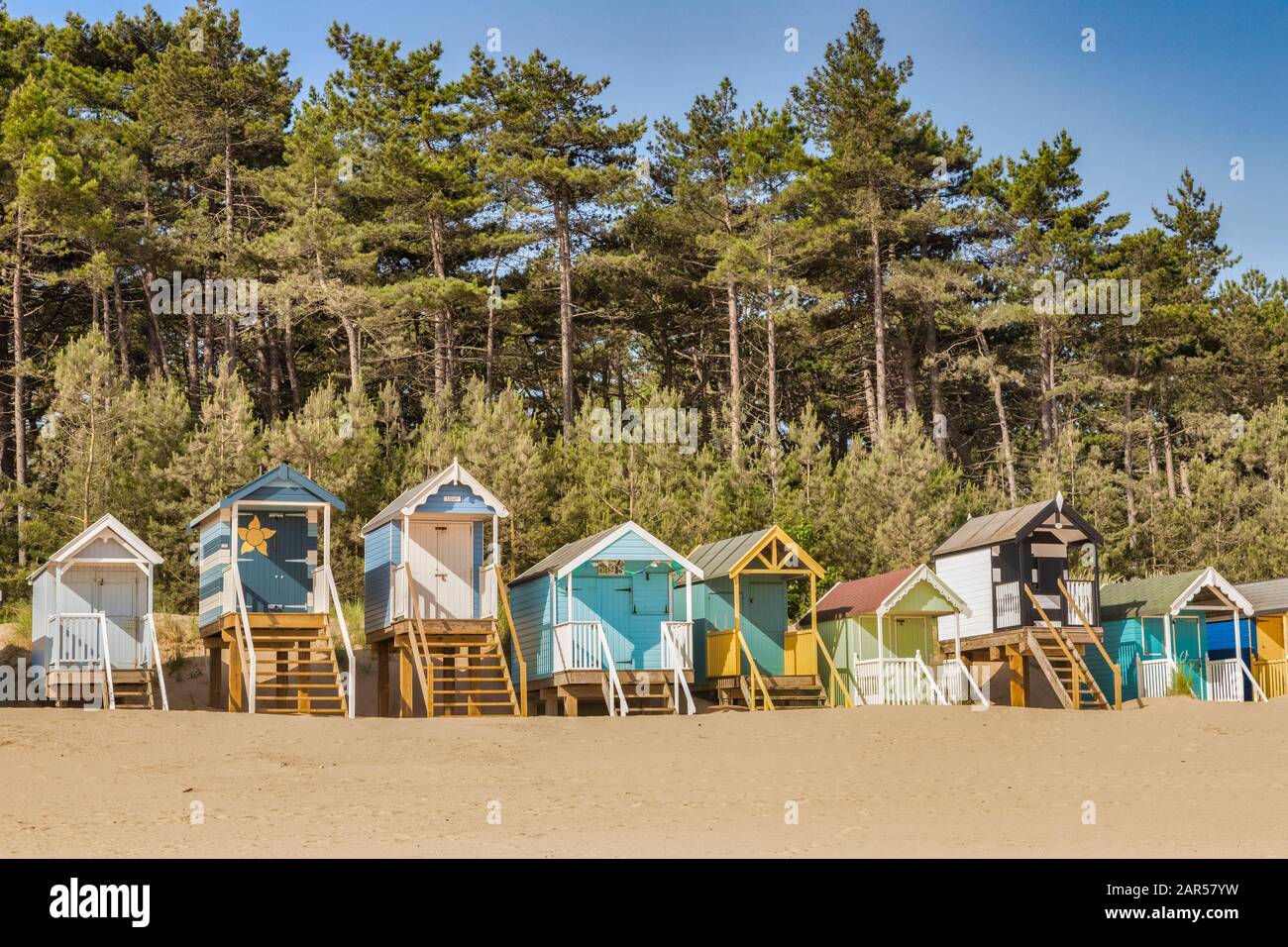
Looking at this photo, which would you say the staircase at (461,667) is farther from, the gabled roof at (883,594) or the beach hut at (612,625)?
the gabled roof at (883,594)

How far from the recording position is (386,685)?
35.0 metres

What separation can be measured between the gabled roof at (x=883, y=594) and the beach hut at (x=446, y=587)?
27.5ft

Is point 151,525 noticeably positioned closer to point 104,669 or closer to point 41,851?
point 104,669

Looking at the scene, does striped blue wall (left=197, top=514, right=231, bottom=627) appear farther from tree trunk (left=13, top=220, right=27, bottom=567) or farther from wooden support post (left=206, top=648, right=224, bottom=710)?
tree trunk (left=13, top=220, right=27, bottom=567)

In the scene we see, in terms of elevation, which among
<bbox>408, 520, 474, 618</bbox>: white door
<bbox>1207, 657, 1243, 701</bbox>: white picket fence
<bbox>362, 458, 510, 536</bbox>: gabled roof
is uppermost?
<bbox>362, 458, 510, 536</bbox>: gabled roof

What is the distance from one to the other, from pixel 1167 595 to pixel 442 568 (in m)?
19.1

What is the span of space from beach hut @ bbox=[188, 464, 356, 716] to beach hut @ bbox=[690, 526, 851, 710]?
26.4ft

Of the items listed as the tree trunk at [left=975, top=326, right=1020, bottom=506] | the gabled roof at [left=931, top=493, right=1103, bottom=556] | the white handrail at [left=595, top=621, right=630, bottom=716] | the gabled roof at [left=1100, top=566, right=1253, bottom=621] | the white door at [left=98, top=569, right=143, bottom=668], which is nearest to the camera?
the white handrail at [left=595, top=621, right=630, bottom=716]

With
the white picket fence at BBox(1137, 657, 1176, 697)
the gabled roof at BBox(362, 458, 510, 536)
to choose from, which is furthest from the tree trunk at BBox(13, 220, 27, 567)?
the white picket fence at BBox(1137, 657, 1176, 697)

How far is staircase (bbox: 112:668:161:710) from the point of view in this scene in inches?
1227

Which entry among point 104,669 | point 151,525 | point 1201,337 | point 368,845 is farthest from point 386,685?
point 1201,337

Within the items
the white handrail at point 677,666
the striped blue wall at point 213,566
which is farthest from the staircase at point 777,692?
the striped blue wall at point 213,566

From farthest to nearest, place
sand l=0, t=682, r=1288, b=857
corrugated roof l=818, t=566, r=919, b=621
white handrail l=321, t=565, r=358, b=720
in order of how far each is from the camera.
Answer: corrugated roof l=818, t=566, r=919, b=621 → white handrail l=321, t=565, r=358, b=720 → sand l=0, t=682, r=1288, b=857

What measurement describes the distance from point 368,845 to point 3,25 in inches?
1836
